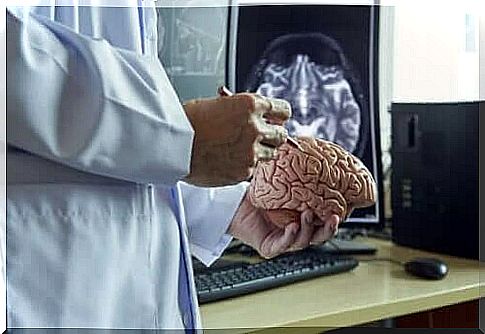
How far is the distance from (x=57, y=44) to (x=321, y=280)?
1.77ft

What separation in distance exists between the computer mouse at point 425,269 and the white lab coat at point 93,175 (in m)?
0.45

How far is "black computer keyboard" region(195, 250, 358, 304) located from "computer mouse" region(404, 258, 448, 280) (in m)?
0.09

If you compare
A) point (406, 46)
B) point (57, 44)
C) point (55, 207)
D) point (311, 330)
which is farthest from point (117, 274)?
point (406, 46)

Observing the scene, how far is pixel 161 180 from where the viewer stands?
74cm

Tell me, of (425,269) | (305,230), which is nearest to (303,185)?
(305,230)

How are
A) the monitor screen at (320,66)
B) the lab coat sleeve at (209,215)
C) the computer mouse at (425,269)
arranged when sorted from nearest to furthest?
the lab coat sleeve at (209,215) < the monitor screen at (320,66) < the computer mouse at (425,269)

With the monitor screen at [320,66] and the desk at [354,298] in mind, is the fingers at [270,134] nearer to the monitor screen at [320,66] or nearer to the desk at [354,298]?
the monitor screen at [320,66]

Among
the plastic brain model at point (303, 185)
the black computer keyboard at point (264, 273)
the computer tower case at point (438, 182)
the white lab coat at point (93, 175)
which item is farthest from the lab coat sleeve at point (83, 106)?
the computer tower case at point (438, 182)

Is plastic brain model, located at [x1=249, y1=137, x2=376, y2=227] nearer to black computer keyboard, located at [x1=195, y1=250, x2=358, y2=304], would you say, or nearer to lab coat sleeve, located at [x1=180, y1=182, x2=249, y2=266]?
lab coat sleeve, located at [x1=180, y1=182, x2=249, y2=266]

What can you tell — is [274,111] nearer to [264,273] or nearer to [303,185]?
[303,185]

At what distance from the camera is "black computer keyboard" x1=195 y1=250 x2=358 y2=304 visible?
981 mm

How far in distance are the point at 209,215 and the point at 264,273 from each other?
0.22m

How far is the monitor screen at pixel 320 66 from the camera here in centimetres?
96

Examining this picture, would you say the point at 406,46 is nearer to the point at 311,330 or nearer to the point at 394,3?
the point at 394,3
